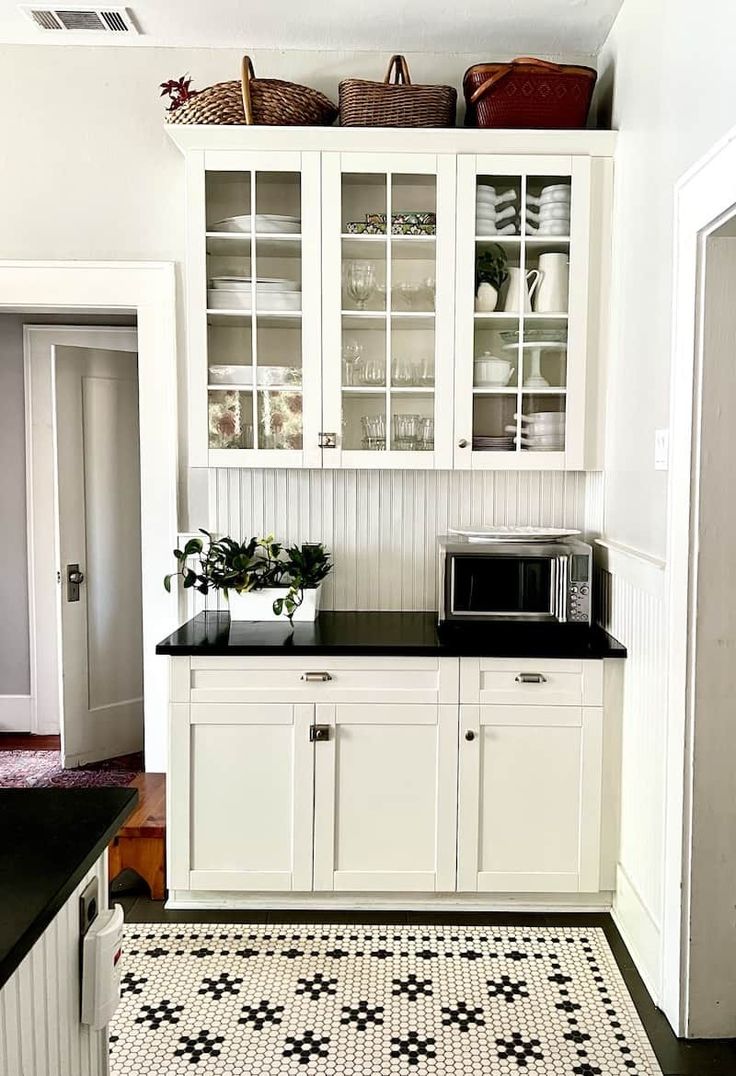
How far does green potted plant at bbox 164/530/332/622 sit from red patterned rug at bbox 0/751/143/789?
1.27 meters

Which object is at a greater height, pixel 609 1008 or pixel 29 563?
pixel 29 563

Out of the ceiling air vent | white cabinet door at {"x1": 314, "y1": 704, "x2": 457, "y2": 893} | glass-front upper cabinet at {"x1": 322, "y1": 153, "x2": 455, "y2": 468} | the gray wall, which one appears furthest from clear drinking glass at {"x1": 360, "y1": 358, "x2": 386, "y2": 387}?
the gray wall

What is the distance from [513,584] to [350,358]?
94 cm

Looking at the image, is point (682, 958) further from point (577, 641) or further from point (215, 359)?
point (215, 359)

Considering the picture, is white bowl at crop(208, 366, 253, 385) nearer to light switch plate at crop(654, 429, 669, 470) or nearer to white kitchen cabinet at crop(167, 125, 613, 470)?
white kitchen cabinet at crop(167, 125, 613, 470)

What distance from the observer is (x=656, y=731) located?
244 cm

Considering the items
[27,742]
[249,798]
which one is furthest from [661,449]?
[27,742]

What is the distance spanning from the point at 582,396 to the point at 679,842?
4.73ft

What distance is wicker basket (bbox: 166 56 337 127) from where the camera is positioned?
9.56 ft

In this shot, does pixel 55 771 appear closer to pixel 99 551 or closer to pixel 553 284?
pixel 99 551

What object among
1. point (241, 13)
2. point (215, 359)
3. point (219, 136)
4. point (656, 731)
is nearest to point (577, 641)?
point (656, 731)

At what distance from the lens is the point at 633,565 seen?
264 centimetres

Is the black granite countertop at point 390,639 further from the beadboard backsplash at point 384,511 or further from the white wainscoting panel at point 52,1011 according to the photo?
the white wainscoting panel at point 52,1011

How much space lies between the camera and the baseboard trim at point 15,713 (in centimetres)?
461
